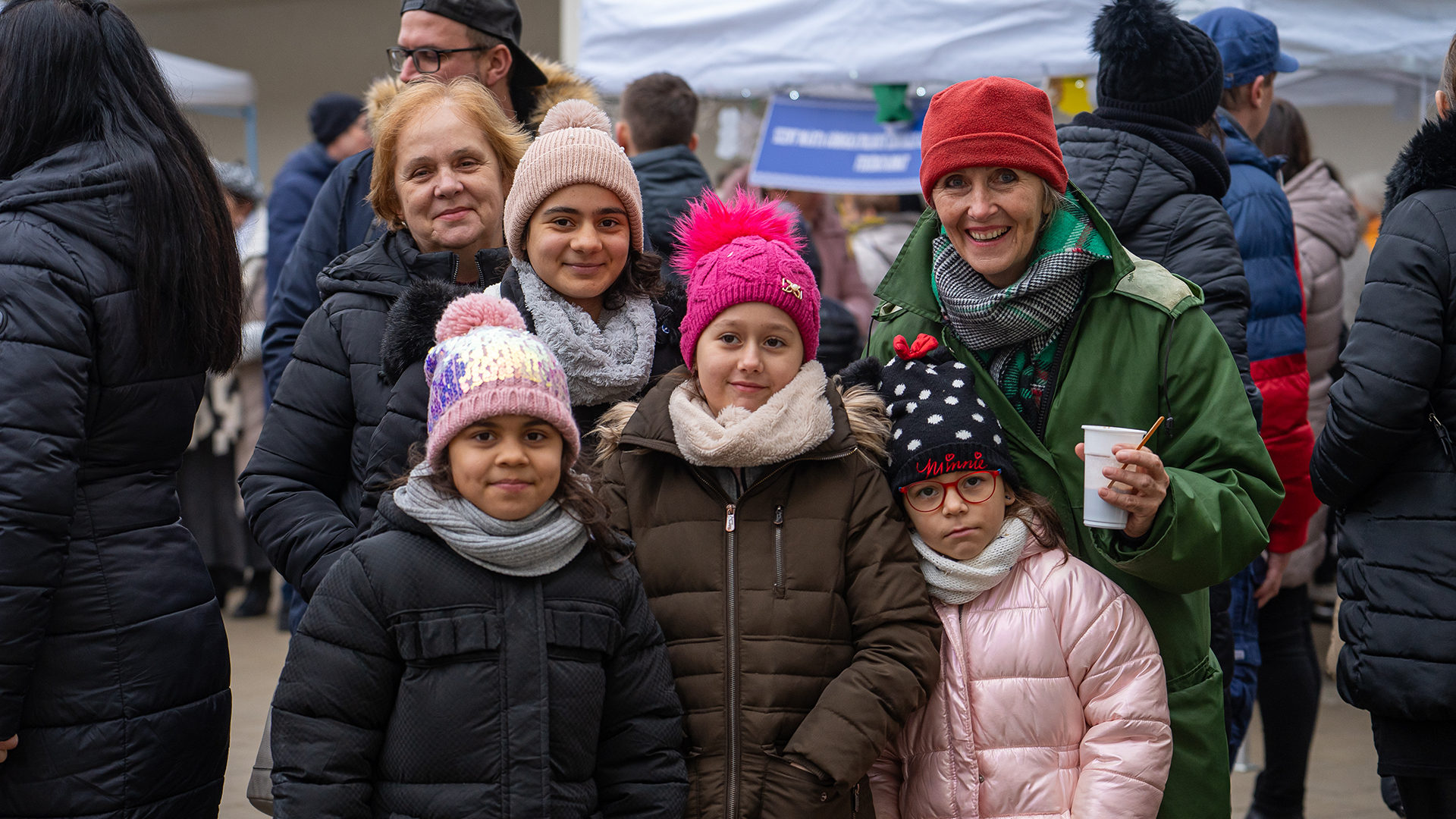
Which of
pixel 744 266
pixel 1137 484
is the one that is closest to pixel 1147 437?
pixel 1137 484

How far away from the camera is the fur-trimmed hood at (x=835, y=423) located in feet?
8.17

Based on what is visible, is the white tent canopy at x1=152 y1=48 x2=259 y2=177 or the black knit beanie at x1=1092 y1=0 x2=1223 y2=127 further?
the white tent canopy at x1=152 y1=48 x2=259 y2=177

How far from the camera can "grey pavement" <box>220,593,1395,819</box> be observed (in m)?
4.96

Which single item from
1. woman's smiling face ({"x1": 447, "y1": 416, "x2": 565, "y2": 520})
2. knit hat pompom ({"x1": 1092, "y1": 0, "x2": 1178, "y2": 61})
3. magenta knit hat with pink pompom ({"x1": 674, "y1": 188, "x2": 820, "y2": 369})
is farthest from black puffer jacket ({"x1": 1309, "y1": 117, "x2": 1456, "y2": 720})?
woman's smiling face ({"x1": 447, "y1": 416, "x2": 565, "y2": 520})

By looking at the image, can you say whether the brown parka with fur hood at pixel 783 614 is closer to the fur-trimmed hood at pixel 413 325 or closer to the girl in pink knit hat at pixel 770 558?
the girl in pink knit hat at pixel 770 558

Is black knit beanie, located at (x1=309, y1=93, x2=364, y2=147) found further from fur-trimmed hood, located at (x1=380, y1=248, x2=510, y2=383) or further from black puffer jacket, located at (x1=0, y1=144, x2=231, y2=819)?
fur-trimmed hood, located at (x1=380, y1=248, x2=510, y2=383)

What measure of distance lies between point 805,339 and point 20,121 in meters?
1.55

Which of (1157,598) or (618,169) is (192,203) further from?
(1157,598)

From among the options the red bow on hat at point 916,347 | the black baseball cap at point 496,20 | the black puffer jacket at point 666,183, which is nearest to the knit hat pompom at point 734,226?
the red bow on hat at point 916,347

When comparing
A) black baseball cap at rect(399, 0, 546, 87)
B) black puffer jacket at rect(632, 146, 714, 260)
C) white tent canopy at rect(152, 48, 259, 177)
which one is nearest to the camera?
black baseball cap at rect(399, 0, 546, 87)

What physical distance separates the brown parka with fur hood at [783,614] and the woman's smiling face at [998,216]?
1.38ft

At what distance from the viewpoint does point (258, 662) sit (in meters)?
6.88

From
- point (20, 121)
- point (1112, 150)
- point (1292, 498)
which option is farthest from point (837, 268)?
point (20, 121)

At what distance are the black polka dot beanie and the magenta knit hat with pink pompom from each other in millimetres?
198
